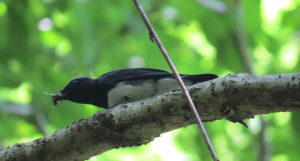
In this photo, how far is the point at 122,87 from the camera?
10.3 feet

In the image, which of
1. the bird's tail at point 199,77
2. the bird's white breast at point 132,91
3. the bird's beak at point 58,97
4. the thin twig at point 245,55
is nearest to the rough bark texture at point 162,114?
the bird's tail at point 199,77

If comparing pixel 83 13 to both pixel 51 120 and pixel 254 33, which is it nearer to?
pixel 51 120

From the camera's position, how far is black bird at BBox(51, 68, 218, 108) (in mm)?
3064

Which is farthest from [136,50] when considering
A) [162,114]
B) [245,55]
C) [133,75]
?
[162,114]

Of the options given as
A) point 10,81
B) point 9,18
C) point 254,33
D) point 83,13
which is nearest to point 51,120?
point 10,81

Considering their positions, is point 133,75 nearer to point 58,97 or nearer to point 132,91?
point 132,91

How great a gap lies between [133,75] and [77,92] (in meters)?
0.65

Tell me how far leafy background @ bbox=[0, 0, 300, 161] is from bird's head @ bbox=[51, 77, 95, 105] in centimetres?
17

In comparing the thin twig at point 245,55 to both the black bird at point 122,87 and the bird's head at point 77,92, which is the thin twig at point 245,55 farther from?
the bird's head at point 77,92

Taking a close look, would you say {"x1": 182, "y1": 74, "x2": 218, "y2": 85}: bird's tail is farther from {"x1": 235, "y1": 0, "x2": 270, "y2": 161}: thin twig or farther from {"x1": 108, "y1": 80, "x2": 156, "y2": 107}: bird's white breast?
{"x1": 235, "y1": 0, "x2": 270, "y2": 161}: thin twig

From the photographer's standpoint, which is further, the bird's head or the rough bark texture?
the bird's head

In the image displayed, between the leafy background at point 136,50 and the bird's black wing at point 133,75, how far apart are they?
→ 0.25 metres

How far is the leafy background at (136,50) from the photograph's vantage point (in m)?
3.13

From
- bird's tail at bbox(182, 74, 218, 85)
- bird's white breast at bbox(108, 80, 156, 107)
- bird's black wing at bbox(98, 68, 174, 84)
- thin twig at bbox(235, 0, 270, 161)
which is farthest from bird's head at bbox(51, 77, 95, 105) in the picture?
thin twig at bbox(235, 0, 270, 161)
